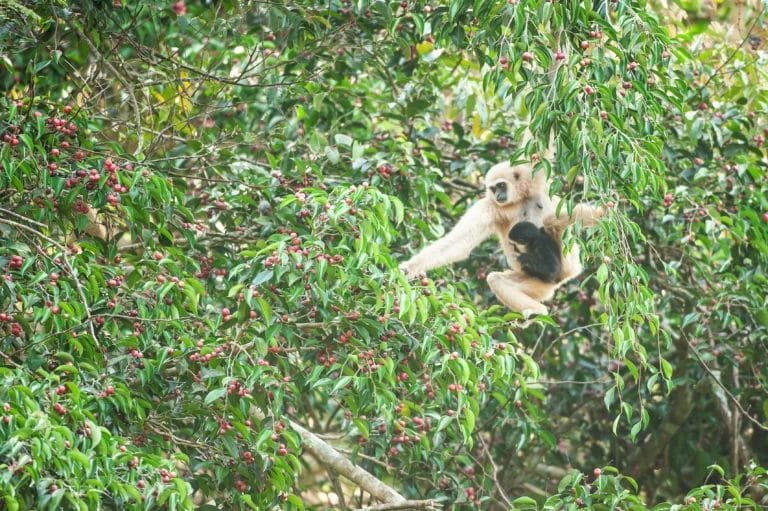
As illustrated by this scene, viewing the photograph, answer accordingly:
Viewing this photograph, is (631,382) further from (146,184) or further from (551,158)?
(146,184)

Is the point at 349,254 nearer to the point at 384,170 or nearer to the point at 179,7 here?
the point at 384,170

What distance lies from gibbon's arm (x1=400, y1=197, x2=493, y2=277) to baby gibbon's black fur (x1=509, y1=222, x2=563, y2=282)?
0.77 ft

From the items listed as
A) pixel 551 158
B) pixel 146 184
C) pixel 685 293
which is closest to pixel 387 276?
pixel 146 184

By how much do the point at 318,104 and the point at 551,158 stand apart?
1.59m

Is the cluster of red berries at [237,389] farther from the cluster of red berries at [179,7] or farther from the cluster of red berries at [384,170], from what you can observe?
the cluster of red berries at [179,7]

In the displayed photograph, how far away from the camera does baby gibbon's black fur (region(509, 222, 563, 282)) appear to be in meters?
7.11

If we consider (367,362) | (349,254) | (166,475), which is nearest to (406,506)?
(367,362)

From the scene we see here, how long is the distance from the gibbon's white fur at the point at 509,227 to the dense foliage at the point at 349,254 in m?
0.26

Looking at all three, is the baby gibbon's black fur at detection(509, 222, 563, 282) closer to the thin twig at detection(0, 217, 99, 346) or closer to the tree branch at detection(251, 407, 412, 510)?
the tree branch at detection(251, 407, 412, 510)

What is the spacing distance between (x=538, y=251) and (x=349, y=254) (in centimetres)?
260

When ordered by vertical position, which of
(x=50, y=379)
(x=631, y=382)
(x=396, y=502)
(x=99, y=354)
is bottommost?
(x=631, y=382)

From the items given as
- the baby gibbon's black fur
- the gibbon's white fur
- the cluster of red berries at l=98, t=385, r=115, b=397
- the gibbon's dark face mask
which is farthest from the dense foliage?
the baby gibbon's black fur

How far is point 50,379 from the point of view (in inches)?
159

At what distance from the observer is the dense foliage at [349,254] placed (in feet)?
14.7
